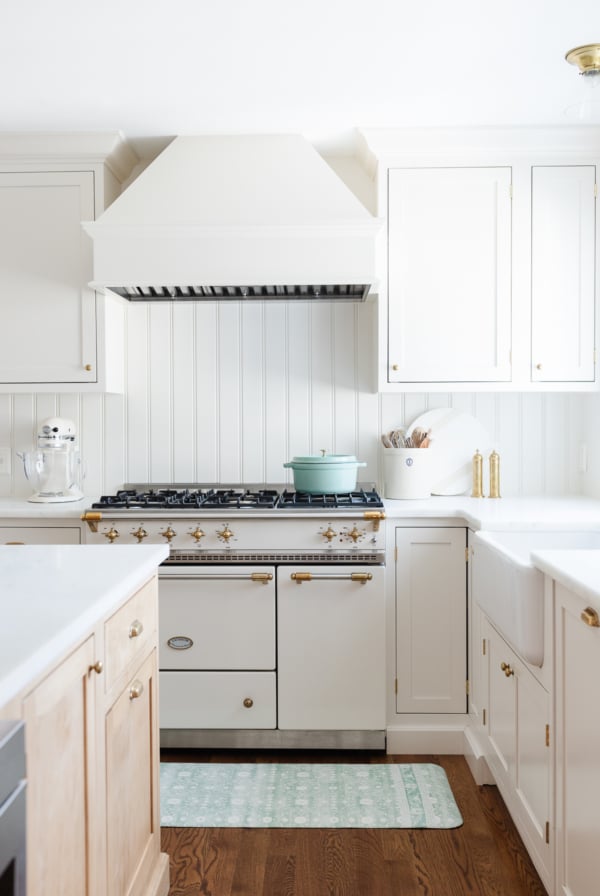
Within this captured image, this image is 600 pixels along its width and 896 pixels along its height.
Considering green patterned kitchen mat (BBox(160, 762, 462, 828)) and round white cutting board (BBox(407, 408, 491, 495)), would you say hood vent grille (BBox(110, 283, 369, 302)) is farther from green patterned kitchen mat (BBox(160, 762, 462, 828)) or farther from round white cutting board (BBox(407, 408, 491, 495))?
green patterned kitchen mat (BBox(160, 762, 462, 828))

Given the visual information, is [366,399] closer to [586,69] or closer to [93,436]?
[93,436]

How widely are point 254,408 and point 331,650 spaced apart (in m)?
1.17

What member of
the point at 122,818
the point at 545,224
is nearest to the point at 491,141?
the point at 545,224

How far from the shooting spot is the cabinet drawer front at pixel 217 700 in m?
2.79

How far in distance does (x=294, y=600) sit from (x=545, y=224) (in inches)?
71.8

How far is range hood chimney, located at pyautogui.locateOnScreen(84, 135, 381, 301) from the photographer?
289 centimetres

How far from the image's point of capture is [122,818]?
1523 mm

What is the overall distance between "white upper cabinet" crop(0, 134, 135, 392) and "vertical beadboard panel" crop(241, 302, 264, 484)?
634 mm

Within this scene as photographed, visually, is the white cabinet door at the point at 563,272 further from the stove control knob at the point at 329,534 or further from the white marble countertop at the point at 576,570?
the white marble countertop at the point at 576,570

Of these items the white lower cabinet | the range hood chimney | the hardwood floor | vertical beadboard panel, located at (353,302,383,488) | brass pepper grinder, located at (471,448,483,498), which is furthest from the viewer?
vertical beadboard panel, located at (353,302,383,488)

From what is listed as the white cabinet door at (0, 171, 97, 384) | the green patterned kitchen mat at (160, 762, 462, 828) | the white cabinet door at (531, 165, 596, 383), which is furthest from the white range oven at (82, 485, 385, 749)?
the white cabinet door at (531, 165, 596, 383)

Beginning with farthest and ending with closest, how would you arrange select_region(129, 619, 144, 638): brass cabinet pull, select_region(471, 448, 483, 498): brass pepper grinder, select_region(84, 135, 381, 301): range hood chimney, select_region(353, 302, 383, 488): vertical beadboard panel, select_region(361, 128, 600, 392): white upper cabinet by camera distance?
select_region(353, 302, 383, 488): vertical beadboard panel, select_region(471, 448, 483, 498): brass pepper grinder, select_region(361, 128, 600, 392): white upper cabinet, select_region(84, 135, 381, 301): range hood chimney, select_region(129, 619, 144, 638): brass cabinet pull

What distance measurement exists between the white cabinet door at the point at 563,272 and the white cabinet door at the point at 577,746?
5.16 ft

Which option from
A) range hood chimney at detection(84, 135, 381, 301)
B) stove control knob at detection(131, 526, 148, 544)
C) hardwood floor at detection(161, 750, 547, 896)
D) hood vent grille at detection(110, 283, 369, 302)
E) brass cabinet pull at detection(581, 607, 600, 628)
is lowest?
hardwood floor at detection(161, 750, 547, 896)
